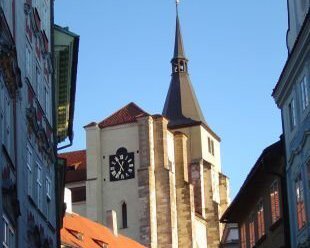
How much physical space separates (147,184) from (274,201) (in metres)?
69.9

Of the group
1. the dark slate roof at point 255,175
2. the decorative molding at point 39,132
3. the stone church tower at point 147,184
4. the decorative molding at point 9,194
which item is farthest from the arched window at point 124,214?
the decorative molding at point 9,194

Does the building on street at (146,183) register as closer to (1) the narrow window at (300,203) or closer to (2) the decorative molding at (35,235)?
(1) the narrow window at (300,203)

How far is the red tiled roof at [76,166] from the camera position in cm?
10781

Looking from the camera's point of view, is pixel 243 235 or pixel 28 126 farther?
pixel 243 235

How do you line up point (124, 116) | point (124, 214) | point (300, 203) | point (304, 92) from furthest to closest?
1. point (124, 116)
2. point (124, 214)
3. point (300, 203)
4. point (304, 92)

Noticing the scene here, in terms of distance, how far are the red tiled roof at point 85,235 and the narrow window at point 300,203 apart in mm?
34657

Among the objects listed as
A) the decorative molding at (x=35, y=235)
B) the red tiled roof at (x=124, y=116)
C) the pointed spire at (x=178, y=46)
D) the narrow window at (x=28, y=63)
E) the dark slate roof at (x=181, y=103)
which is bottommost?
the decorative molding at (x=35, y=235)

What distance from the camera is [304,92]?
81.1 feet

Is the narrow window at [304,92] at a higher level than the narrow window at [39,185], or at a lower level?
higher

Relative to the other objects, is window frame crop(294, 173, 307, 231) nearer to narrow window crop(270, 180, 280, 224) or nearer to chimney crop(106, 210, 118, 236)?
narrow window crop(270, 180, 280, 224)

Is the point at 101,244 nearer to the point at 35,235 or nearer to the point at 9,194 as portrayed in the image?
the point at 35,235

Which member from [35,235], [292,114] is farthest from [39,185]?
[292,114]

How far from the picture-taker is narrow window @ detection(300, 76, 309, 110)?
24.3 m

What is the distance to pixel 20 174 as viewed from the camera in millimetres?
21406
